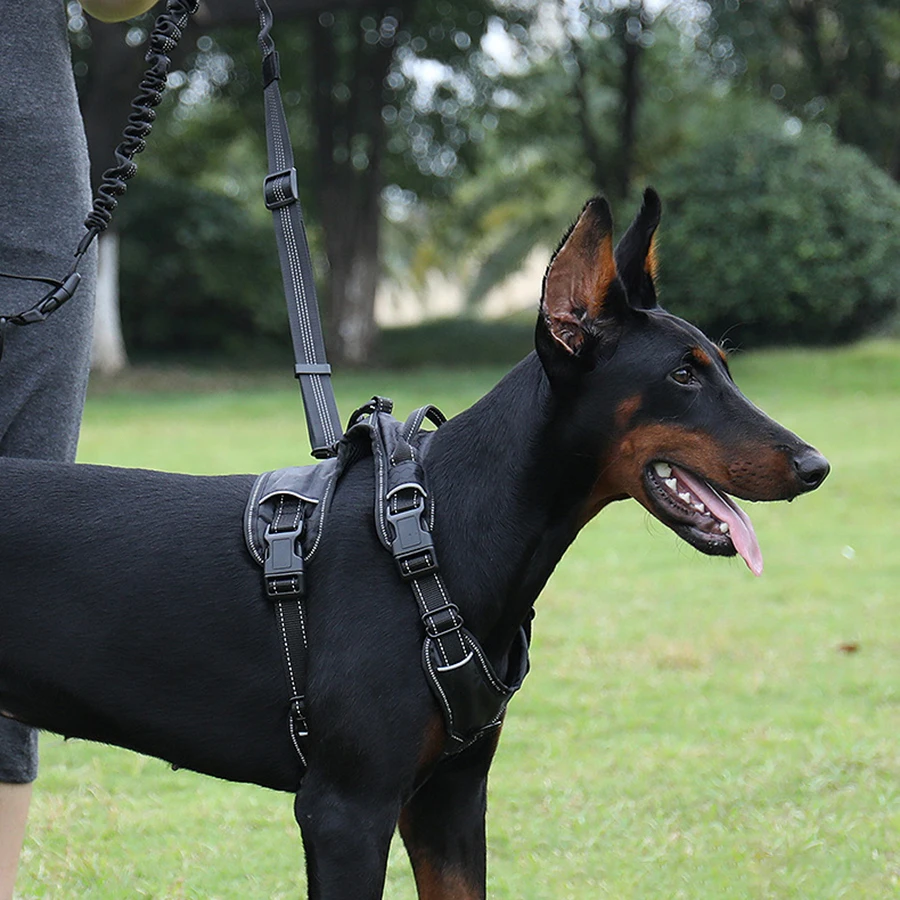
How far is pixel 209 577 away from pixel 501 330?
27.4 m

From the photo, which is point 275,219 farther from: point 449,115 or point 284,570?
point 449,115

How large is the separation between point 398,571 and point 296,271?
1008 millimetres

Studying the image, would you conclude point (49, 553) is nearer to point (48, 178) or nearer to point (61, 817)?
point (48, 178)

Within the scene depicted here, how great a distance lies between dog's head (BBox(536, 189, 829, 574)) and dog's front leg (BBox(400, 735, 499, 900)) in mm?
701

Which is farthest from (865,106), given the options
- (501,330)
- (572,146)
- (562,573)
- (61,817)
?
(61,817)

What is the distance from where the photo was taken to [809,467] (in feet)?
8.36

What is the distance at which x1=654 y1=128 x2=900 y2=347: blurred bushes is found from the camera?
22219mm

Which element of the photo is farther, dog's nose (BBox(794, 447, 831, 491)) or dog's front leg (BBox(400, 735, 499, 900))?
dog's front leg (BBox(400, 735, 499, 900))

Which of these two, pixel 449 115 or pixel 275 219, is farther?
pixel 449 115

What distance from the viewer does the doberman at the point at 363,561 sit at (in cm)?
248

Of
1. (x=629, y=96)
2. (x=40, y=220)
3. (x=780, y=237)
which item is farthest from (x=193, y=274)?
(x=40, y=220)

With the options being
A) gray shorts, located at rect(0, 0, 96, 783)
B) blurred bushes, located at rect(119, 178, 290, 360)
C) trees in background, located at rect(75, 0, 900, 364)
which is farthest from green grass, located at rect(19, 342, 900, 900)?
blurred bushes, located at rect(119, 178, 290, 360)

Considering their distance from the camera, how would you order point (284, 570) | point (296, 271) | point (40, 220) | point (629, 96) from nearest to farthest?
point (284, 570)
point (40, 220)
point (296, 271)
point (629, 96)

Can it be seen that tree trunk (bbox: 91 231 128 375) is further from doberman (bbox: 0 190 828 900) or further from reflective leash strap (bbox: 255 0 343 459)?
doberman (bbox: 0 190 828 900)
